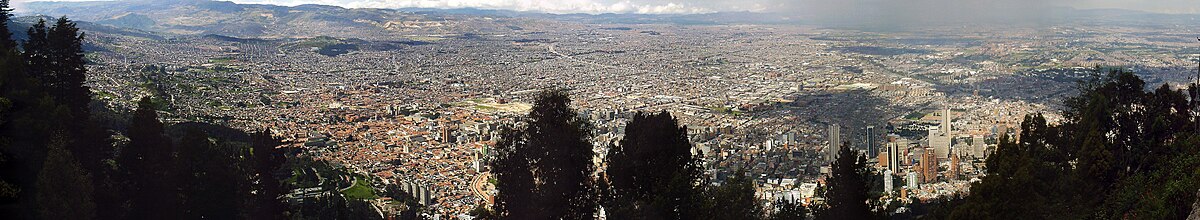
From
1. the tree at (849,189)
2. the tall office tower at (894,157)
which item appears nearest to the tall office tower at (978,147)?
the tall office tower at (894,157)

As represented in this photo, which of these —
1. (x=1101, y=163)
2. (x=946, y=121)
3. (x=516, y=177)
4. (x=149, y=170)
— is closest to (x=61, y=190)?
(x=149, y=170)

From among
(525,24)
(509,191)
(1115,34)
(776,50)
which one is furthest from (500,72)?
(525,24)

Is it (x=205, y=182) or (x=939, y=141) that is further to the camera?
(x=939, y=141)

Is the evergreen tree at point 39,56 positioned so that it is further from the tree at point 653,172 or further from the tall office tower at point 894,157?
the tall office tower at point 894,157

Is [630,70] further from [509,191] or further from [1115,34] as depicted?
[509,191]

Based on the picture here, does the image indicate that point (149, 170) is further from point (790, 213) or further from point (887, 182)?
point (887, 182)

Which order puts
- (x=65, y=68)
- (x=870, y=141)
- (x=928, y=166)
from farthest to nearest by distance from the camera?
(x=870, y=141)
(x=928, y=166)
(x=65, y=68)
